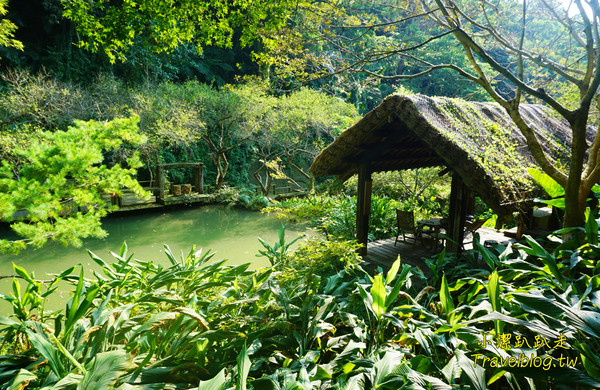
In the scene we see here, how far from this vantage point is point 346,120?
37.4ft

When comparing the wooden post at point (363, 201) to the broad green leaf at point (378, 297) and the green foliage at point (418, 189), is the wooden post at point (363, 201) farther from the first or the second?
the green foliage at point (418, 189)

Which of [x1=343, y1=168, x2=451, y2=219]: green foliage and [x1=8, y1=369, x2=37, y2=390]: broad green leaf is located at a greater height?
[x1=343, y1=168, x2=451, y2=219]: green foliage

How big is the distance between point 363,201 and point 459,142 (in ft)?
6.83

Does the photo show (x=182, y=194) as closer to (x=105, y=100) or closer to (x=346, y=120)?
(x=105, y=100)

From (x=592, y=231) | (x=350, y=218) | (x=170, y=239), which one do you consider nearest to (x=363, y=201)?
(x=350, y=218)

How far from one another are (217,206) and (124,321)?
38.7 feet

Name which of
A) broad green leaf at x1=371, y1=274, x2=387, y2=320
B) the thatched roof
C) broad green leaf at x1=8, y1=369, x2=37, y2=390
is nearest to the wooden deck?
the thatched roof

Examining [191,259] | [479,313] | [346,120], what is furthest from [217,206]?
[479,313]

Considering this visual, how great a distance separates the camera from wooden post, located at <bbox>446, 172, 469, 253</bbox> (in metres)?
3.84

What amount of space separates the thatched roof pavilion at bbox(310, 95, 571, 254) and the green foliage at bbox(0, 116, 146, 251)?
9.28 ft

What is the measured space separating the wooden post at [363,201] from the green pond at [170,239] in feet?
7.56

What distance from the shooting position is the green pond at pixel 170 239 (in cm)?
662

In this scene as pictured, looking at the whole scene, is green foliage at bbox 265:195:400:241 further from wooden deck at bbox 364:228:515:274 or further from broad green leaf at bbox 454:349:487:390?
broad green leaf at bbox 454:349:487:390

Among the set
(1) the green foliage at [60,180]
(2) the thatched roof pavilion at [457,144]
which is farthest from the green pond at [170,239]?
(2) the thatched roof pavilion at [457,144]
